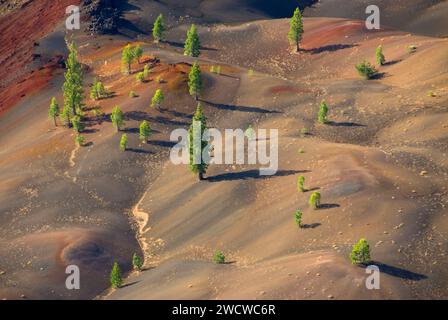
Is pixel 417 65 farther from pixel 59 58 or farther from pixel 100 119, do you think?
pixel 59 58

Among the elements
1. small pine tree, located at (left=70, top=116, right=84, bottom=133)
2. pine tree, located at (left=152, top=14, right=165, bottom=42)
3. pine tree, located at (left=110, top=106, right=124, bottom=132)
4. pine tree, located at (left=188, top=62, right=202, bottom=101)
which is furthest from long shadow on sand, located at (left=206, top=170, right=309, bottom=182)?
pine tree, located at (left=152, top=14, right=165, bottom=42)

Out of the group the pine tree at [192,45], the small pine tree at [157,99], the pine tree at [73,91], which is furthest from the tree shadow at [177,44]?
the small pine tree at [157,99]

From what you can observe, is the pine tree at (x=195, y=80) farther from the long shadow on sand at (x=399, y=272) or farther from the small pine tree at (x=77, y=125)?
the long shadow on sand at (x=399, y=272)

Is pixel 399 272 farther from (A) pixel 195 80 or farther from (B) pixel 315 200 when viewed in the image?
(A) pixel 195 80

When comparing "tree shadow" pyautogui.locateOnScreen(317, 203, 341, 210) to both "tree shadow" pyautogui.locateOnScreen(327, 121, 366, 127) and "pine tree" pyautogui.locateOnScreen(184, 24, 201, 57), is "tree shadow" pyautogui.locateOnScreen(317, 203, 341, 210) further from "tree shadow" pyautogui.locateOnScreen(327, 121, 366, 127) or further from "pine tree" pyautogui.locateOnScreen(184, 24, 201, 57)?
"pine tree" pyautogui.locateOnScreen(184, 24, 201, 57)
